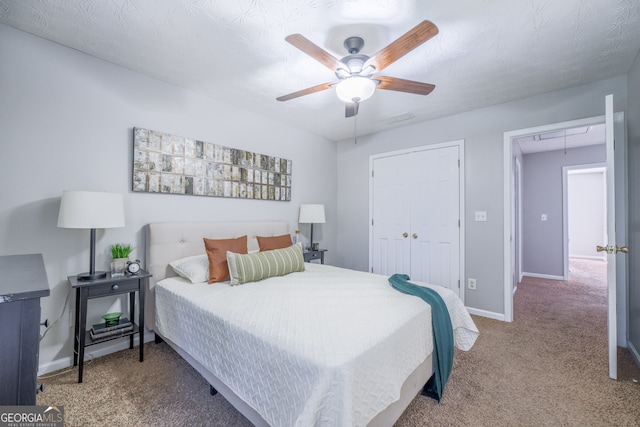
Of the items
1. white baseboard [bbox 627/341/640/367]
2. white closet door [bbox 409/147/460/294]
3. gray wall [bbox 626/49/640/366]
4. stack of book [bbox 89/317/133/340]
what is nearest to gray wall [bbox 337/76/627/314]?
white closet door [bbox 409/147/460/294]

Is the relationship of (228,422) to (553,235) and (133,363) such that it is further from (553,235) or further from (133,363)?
(553,235)

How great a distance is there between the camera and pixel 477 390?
1831 mm

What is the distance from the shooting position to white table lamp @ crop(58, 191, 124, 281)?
183cm

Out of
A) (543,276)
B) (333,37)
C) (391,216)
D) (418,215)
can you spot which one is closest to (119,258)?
(333,37)

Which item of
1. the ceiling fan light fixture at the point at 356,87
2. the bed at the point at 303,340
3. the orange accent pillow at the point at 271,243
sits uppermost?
the ceiling fan light fixture at the point at 356,87

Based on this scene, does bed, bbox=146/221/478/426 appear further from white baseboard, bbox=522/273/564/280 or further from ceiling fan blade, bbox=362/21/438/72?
white baseboard, bbox=522/273/564/280

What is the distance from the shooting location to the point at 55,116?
2.03 m

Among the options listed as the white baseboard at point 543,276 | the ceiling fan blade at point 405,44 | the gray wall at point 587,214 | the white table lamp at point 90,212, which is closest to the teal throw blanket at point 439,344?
the ceiling fan blade at point 405,44

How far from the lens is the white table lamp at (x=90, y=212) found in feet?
6.01

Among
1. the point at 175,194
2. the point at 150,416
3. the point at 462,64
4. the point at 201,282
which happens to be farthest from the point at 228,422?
the point at 462,64

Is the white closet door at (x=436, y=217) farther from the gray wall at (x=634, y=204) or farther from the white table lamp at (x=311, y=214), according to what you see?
the gray wall at (x=634, y=204)

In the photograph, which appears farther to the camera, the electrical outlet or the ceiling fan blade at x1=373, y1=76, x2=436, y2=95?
the electrical outlet

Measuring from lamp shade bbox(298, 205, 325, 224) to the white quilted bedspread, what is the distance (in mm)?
1594

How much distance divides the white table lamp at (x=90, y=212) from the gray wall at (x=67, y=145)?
0.26 metres
